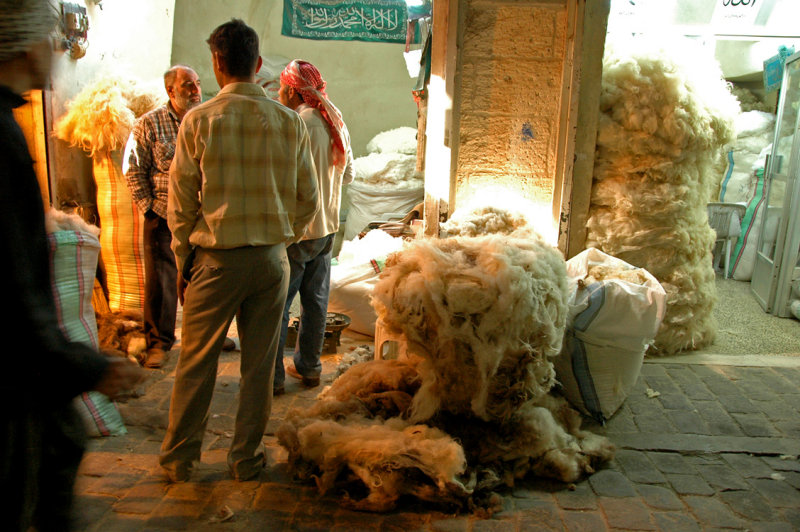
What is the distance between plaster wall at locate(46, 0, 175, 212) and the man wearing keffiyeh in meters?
1.76

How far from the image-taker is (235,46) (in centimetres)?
278

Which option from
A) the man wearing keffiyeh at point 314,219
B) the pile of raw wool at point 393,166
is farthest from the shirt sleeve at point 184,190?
the pile of raw wool at point 393,166

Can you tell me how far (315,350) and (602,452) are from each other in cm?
201

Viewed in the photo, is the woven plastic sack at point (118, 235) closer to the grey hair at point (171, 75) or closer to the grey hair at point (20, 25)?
the grey hair at point (171, 75)

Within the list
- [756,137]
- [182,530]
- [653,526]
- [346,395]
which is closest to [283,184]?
[346,395]

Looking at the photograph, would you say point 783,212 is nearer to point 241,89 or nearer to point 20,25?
point 241,89

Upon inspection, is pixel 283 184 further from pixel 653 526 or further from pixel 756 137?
pixel 756 137

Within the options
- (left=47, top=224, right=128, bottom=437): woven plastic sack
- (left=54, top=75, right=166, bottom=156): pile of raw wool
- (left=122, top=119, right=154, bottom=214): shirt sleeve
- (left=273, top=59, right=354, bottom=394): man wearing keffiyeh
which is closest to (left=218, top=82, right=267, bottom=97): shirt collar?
(left=273, top=59, right=354, bottom=394): man wearing keffiyeh

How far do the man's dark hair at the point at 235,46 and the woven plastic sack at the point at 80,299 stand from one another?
148cm

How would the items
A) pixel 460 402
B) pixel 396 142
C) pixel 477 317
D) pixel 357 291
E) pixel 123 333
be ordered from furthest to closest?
1. pixel 396 142
2. pixel 357 291
3. pixel 123 333
4. pixel 460 402
5. pixel 477 317

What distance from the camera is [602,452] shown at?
324cm

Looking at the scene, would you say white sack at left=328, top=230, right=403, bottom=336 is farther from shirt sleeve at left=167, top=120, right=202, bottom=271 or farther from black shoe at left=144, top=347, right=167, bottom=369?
shirt sleeve at left=167, top=120, right=202, bottom=271

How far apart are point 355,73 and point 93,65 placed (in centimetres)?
596

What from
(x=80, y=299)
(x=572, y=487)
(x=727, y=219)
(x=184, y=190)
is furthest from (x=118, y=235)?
(x=727, y=219)
